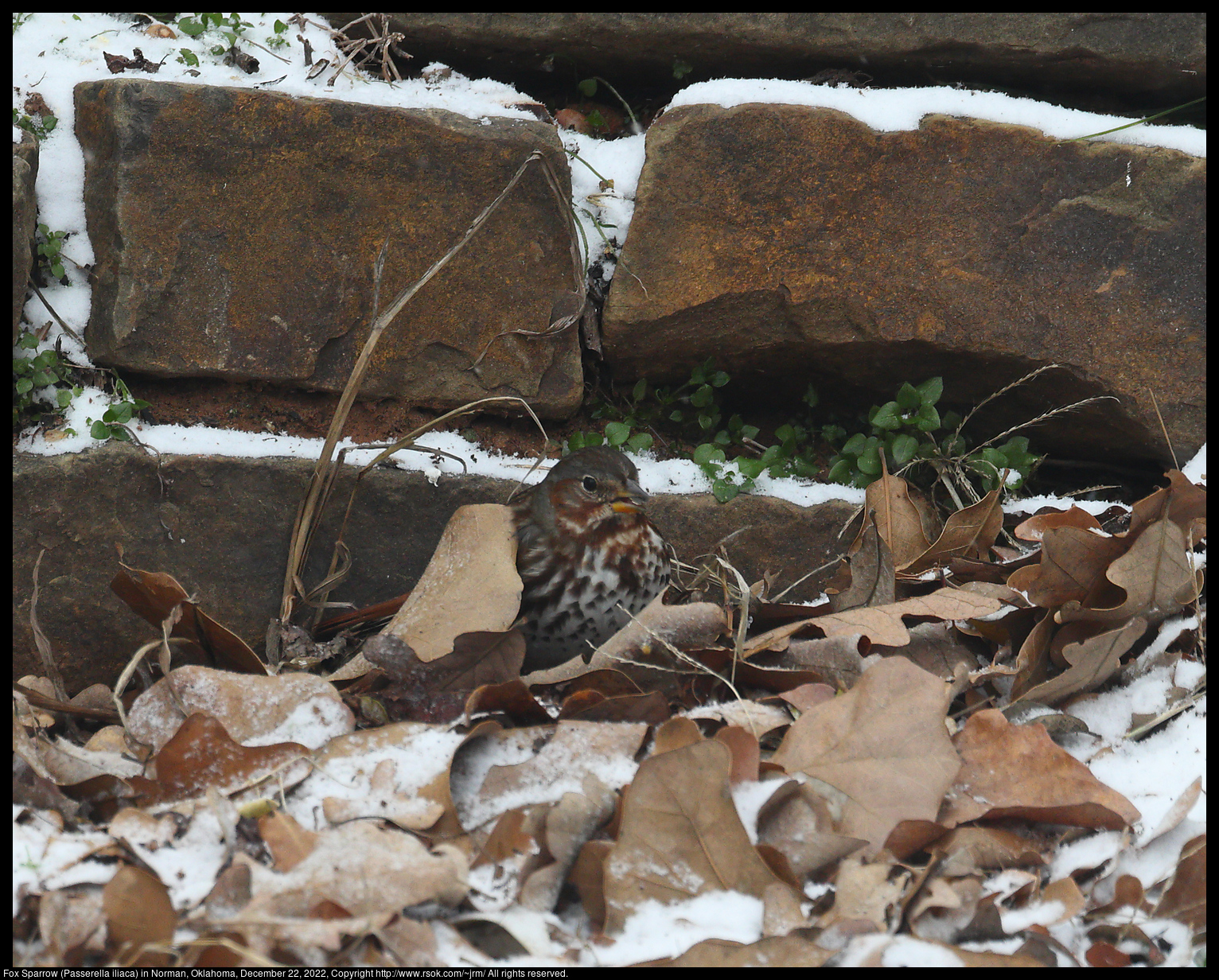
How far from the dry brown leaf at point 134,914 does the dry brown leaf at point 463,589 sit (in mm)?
651

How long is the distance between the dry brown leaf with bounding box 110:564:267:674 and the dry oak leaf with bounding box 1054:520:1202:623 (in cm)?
154

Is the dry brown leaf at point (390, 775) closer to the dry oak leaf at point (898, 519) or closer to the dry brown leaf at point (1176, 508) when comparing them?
the dry oak leaf at point (898, 519)

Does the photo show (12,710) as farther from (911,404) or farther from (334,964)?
(911,404)

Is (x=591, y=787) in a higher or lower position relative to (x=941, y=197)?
lower

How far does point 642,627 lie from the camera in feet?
6.00

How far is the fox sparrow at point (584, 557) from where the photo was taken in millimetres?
2307

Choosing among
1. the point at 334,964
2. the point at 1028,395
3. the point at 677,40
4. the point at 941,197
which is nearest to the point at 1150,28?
the point at 941,197

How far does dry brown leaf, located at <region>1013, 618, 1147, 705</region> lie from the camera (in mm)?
1738

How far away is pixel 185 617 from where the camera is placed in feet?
6.28

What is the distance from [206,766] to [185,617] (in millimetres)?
492

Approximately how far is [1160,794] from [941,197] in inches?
60.4

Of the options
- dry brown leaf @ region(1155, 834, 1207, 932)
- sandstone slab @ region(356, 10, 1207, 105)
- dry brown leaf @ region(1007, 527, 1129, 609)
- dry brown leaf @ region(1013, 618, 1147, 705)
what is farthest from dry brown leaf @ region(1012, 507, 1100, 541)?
sandstone slab @ region(356, 10, 1207, 105)

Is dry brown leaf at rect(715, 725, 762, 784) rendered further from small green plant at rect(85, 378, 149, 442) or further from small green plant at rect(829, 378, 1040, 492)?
small green plant at rect(85, 378, 149, 442)

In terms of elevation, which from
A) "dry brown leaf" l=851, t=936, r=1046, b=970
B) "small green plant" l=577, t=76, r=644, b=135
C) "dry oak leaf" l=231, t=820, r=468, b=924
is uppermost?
"small green plant" l=577, t=76, r=644, b=135
